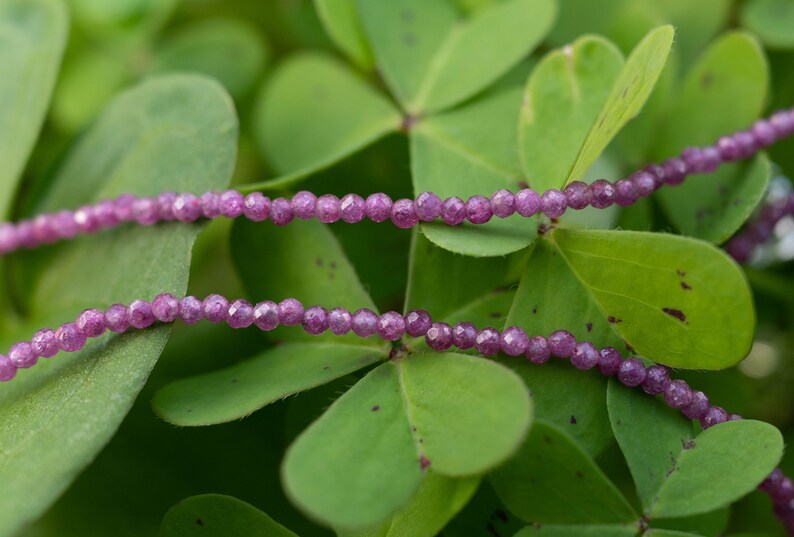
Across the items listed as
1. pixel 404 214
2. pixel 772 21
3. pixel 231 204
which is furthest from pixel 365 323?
pixel 772 21

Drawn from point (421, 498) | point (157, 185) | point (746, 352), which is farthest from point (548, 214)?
point (157, 185)

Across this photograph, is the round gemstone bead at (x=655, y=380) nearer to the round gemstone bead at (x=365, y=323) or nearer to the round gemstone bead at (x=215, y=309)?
the round gemstone bead at (x=365, y=323)

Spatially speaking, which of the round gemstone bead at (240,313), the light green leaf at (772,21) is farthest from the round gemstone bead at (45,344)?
the light green leaf at (772,21)

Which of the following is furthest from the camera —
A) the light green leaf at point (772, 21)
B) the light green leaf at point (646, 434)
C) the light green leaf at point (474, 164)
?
the light green leaf at point (772, 21)

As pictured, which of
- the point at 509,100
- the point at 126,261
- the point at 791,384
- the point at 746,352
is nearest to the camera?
the point at 746,352

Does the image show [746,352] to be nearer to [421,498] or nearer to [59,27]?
[421,498]

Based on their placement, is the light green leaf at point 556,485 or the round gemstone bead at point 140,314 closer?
the light green leaf at point 556,485

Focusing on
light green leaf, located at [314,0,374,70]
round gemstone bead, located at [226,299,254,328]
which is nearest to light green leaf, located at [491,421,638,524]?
round gemstone bead, located at [226,299,254,328]
